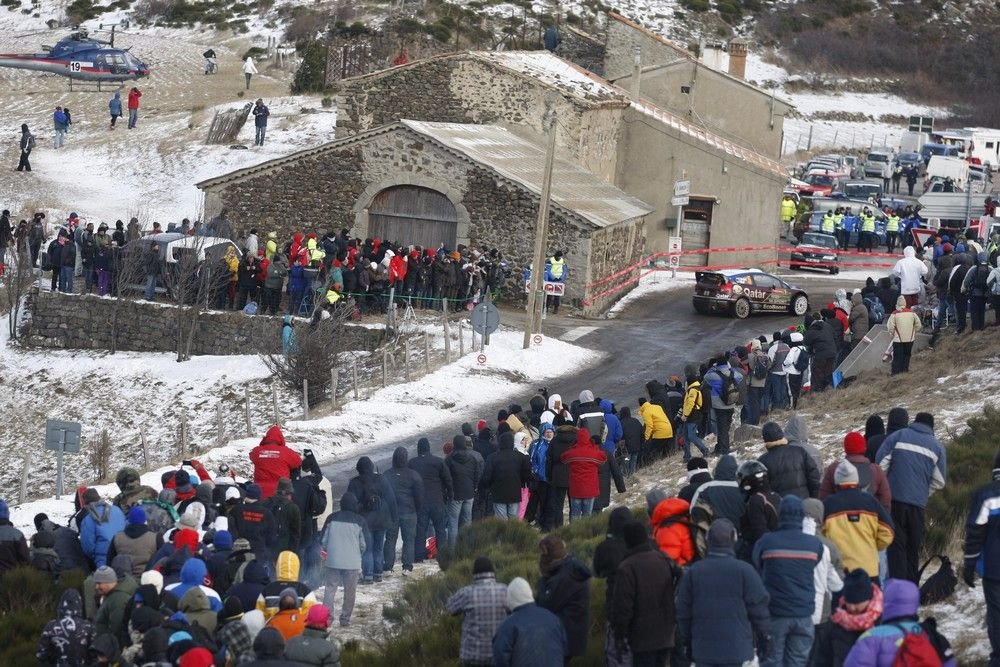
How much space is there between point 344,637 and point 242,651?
352 centimetres

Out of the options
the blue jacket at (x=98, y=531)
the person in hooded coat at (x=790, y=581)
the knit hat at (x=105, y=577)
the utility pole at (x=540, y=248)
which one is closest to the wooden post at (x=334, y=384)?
the utility pole at (x=540, y=248)

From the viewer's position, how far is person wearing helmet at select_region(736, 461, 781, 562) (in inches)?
477

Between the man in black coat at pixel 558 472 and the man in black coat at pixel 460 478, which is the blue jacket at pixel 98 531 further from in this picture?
the man in black coat at pixel 558 472

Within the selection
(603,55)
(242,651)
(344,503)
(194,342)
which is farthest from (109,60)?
(242,651)

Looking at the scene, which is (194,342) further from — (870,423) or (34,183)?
(870,423)

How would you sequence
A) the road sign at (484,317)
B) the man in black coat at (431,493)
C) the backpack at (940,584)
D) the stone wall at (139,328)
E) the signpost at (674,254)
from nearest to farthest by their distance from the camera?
the backpack at (940,584), the man in black coat at (431,493), the road sign at (484,317), the stone wall at (139,328), the signpost at (674,254)

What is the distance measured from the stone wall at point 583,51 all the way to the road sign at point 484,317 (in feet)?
A: 97.9

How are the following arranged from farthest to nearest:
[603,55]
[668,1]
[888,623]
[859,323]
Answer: [668,1]
[603,55]
[859,323]
[888,623]

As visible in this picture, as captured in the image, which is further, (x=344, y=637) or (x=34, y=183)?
(x=34, y=183)

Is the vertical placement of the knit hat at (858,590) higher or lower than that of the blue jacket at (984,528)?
lower

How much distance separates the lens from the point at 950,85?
299ft

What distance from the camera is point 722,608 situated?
1037 centimetres

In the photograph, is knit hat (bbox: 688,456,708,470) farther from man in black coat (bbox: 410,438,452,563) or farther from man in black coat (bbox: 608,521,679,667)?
man in black coat (bbox: 410,438,452,563)

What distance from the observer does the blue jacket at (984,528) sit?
1086cm
